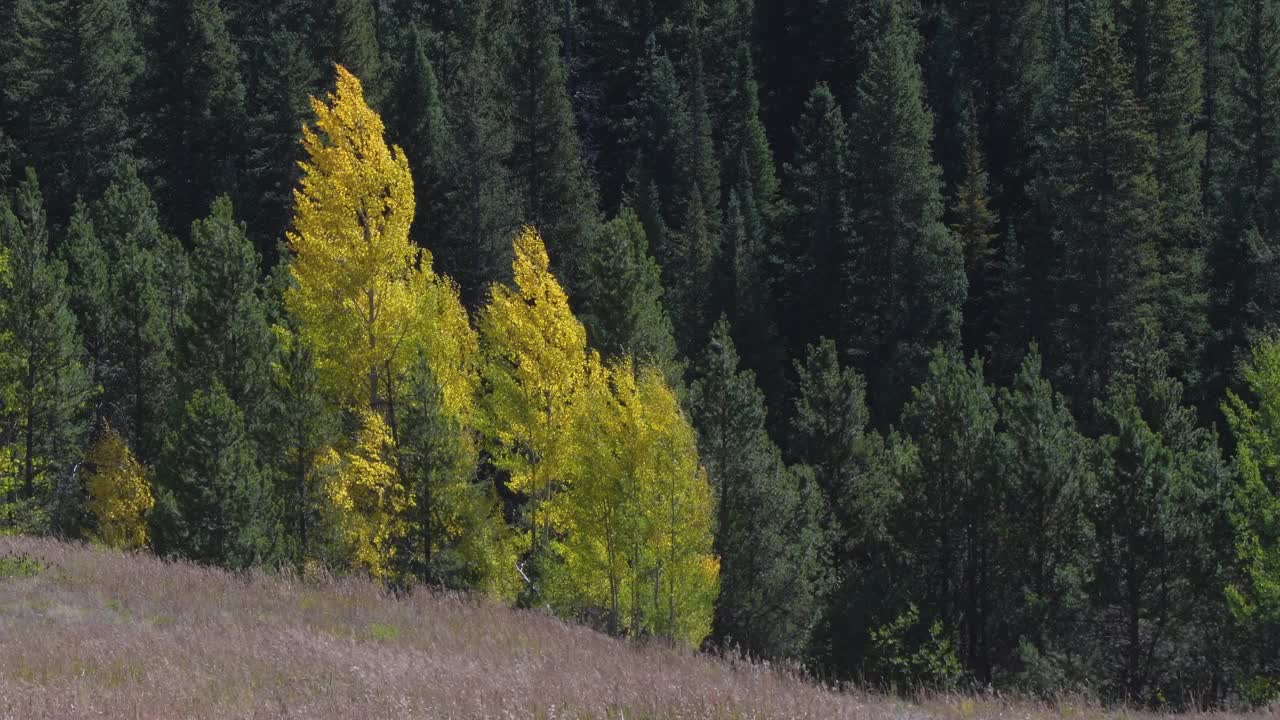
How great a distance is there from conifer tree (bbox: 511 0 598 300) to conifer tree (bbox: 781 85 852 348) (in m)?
12.3

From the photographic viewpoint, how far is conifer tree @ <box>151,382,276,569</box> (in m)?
32.2

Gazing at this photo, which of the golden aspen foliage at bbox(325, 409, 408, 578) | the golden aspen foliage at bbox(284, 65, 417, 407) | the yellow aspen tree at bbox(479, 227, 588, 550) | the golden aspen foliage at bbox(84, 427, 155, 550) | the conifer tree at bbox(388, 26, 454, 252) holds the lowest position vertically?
the golden aspen foliage at bbox(84, 427, 155, 550)

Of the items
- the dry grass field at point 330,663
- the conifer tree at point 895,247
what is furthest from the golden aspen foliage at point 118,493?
the conifer tree at point 895,247

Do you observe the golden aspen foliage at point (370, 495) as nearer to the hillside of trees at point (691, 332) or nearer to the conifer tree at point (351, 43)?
the hillside of trees at point (691, 332)

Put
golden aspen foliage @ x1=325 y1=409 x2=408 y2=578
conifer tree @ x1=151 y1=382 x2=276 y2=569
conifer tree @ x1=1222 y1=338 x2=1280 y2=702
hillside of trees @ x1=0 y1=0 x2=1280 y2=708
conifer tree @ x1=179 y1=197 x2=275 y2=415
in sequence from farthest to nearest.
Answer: conifer tree @ x1=179 y1=197 x2=275 y2=415 → conifer tree @ x1=1222 y1=338 x2=1280 y2=702 → conifer tree @ x1=151 y1=382 x2=276 y2=569 → hillside of trees @ x1=0 y1=0 x2=1280 y2=708 → golden aspen foliage @ x1=325 y1=409 x2=408 y2=578

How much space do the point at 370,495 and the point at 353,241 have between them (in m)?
6.60

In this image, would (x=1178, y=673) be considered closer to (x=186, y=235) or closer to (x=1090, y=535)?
(x=1090, y=535)

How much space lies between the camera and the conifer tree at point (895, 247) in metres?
56.5

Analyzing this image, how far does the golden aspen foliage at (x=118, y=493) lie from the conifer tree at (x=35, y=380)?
2.18m

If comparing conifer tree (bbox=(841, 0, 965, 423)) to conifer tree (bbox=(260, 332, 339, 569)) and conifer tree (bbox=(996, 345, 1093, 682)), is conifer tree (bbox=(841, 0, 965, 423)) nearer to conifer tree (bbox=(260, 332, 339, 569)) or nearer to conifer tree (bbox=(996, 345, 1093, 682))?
conifer tree (bbox=(996, 345, 1093, 682))

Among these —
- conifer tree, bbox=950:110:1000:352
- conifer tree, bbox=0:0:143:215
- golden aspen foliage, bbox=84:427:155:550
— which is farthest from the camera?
conifer tree, bbox=950:110:1000:352

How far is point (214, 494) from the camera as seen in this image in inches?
1278

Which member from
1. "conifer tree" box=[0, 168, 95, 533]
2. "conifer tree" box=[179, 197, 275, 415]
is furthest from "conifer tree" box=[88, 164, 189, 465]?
"conifer tree" box=[179, 197, 275, 415]

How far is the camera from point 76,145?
59.0 meters
